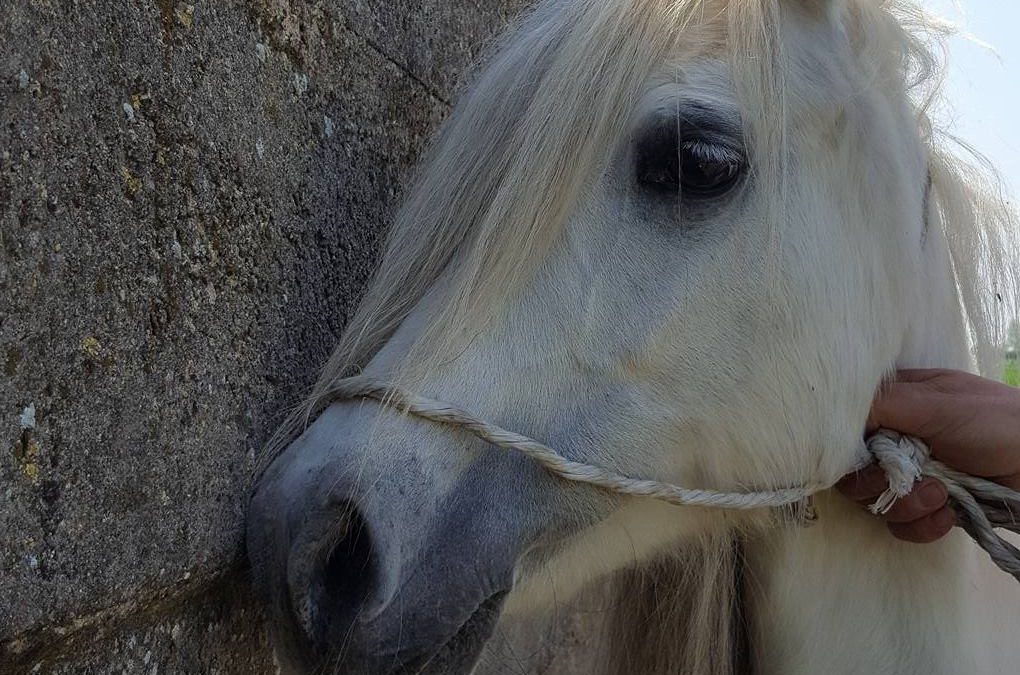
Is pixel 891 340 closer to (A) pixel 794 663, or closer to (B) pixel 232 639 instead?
(A) pixel 794 663

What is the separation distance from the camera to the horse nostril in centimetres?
83

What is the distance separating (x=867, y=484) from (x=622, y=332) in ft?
1.26

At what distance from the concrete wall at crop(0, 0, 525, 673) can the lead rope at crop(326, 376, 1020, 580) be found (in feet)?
0.51

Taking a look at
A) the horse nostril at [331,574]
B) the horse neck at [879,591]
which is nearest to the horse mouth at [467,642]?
the horse nostril at [331,574]

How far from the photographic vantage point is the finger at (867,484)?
3.48ft

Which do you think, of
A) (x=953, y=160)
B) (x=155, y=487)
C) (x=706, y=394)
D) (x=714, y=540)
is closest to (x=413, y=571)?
(x=155, y=487)

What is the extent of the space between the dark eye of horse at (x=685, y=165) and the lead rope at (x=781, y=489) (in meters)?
0.30

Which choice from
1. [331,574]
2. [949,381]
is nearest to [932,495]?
[949,381]

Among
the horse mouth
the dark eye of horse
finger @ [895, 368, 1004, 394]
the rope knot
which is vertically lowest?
the horse mouth

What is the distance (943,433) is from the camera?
3.50ft

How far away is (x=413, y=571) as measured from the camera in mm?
852

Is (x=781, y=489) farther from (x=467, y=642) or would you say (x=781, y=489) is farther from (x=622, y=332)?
(x=467, y=642)

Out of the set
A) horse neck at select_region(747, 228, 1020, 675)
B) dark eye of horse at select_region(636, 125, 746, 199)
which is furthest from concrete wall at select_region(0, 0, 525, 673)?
horse neck at select_region(747, 228, 1020, 675)

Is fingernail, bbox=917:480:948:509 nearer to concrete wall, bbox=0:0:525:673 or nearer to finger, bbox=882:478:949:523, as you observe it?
finger, bbox=882:478:949:523
